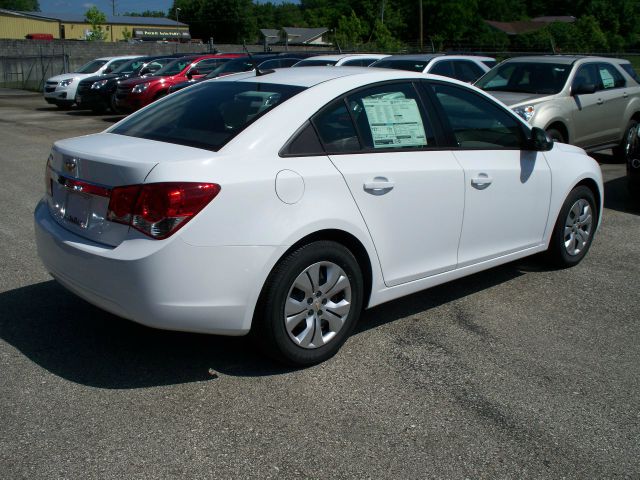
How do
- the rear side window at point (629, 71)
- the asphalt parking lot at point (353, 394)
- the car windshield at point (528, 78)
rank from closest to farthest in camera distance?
the asphalt parking lot at point (353, 394) < the car windshield at point (528, 78) < the rear side window at point (629, 71)

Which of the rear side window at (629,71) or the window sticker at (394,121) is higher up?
the window sticker at (394,121)

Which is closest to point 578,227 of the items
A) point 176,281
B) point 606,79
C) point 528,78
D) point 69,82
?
point 176,281

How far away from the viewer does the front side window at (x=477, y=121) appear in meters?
5.03

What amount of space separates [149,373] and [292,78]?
2.04 m

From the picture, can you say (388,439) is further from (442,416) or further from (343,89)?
(343,89)

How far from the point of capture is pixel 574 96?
35.3 ft

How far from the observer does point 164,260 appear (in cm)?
365

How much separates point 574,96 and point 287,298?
816 centimetres

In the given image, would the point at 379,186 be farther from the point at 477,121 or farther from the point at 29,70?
the point at 29,70

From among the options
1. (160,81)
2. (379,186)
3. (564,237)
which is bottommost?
(160,81)

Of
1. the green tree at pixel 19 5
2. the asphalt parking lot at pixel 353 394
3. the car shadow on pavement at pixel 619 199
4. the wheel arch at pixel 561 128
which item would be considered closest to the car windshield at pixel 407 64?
the wheel arch at pixel 561 128

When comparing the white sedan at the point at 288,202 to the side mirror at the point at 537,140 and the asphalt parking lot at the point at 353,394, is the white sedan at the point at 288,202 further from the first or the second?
the asphalt parking lot at the point at 353,394

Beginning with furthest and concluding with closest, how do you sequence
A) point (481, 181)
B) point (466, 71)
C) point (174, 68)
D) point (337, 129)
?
point (174, 68) < point (466, 71) < point (481, 181) < point (337, 129)

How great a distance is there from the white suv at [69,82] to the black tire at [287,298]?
21214mm
